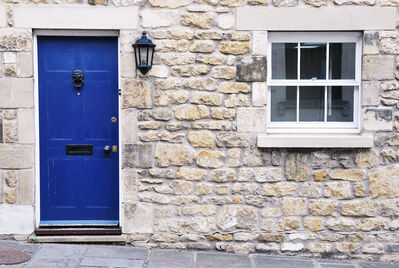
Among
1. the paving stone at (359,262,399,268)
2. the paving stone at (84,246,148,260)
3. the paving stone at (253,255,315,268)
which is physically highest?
the paving stone at (84,246,148,260)

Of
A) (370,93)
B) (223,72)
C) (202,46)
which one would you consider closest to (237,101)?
(223,72)

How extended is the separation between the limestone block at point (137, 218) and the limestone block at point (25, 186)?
1.11 m

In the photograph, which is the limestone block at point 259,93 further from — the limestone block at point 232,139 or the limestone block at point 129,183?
the limestone block at point 129,183

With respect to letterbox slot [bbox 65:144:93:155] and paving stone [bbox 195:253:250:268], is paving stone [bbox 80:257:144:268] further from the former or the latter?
letterbox slot [bbox 65:144:93:155]

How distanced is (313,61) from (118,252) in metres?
3.21

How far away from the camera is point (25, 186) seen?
5367mm

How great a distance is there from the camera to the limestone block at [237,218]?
5391 millimetres

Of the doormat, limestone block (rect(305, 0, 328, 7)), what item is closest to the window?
limestone block (rect(305, 0, 328, 7))

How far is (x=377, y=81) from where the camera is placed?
5.30 m

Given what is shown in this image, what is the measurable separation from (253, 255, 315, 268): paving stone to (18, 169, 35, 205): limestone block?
2728mm

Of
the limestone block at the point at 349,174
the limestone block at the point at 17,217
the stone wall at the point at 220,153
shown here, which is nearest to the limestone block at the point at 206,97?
the stone wall at the point at 220,153

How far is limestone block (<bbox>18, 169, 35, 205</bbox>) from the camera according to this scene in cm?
536

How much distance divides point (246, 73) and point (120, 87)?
1482 millimetres

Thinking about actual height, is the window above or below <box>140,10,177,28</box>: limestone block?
below
